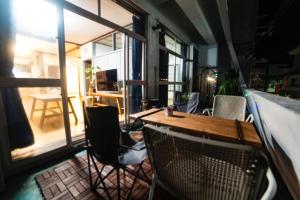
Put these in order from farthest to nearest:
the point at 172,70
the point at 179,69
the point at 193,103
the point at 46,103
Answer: the point at 179,69, the point at 172,70, the point at 193,103, the point at 46,103

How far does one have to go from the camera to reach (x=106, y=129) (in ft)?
4.20

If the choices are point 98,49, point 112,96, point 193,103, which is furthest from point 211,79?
point 98,49

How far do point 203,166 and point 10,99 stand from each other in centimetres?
226

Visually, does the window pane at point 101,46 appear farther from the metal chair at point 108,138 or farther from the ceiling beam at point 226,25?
the metal chair at point 108,138

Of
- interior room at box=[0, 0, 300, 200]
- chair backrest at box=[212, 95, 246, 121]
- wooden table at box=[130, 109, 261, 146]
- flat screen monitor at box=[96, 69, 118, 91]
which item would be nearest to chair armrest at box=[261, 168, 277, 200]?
interior room at box=[0, 0, 300, 200]

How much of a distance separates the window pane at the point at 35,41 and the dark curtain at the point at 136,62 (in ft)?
5.66

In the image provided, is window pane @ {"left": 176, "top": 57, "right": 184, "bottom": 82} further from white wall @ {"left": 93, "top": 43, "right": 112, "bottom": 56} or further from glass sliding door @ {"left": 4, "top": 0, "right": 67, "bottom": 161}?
glass sliding door @ {"left": 4, "top": 0, "right": 67, "bottom": 161}

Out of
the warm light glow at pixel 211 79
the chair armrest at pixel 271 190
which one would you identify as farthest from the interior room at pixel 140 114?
the warm light glow at pixel 211 79

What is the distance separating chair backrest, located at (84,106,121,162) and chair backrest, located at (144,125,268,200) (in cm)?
51

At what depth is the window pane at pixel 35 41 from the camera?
1.88 m

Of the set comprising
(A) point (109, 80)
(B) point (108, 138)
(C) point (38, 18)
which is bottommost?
(B) point (108, 138)

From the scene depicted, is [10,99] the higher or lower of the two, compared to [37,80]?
lower

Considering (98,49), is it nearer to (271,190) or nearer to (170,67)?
(170,67)

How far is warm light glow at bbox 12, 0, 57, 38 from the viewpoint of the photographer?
6.71 ft
